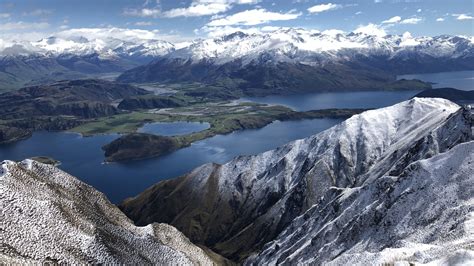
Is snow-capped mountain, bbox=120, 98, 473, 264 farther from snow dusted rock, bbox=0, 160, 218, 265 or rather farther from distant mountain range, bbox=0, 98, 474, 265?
snow dusted rock, bbox=0, 160, 218, 265

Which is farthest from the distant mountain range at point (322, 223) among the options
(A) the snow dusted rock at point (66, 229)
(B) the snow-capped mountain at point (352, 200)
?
(B) the snow-capped mountain at point (352, 200)

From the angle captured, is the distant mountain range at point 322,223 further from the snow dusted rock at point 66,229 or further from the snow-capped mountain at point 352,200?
the snow-capped mountain at point 352,200

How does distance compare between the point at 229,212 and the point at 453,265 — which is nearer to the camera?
the point at 453,265

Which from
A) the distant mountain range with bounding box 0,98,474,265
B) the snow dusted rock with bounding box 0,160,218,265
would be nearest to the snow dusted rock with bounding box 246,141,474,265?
the distant mountain range with bounding box 0,98,474,265

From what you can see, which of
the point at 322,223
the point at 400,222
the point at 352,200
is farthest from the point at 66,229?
the point at 352,200

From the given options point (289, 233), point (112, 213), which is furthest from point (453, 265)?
point (289, 233)

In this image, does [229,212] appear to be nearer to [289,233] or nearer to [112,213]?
[289,233]
